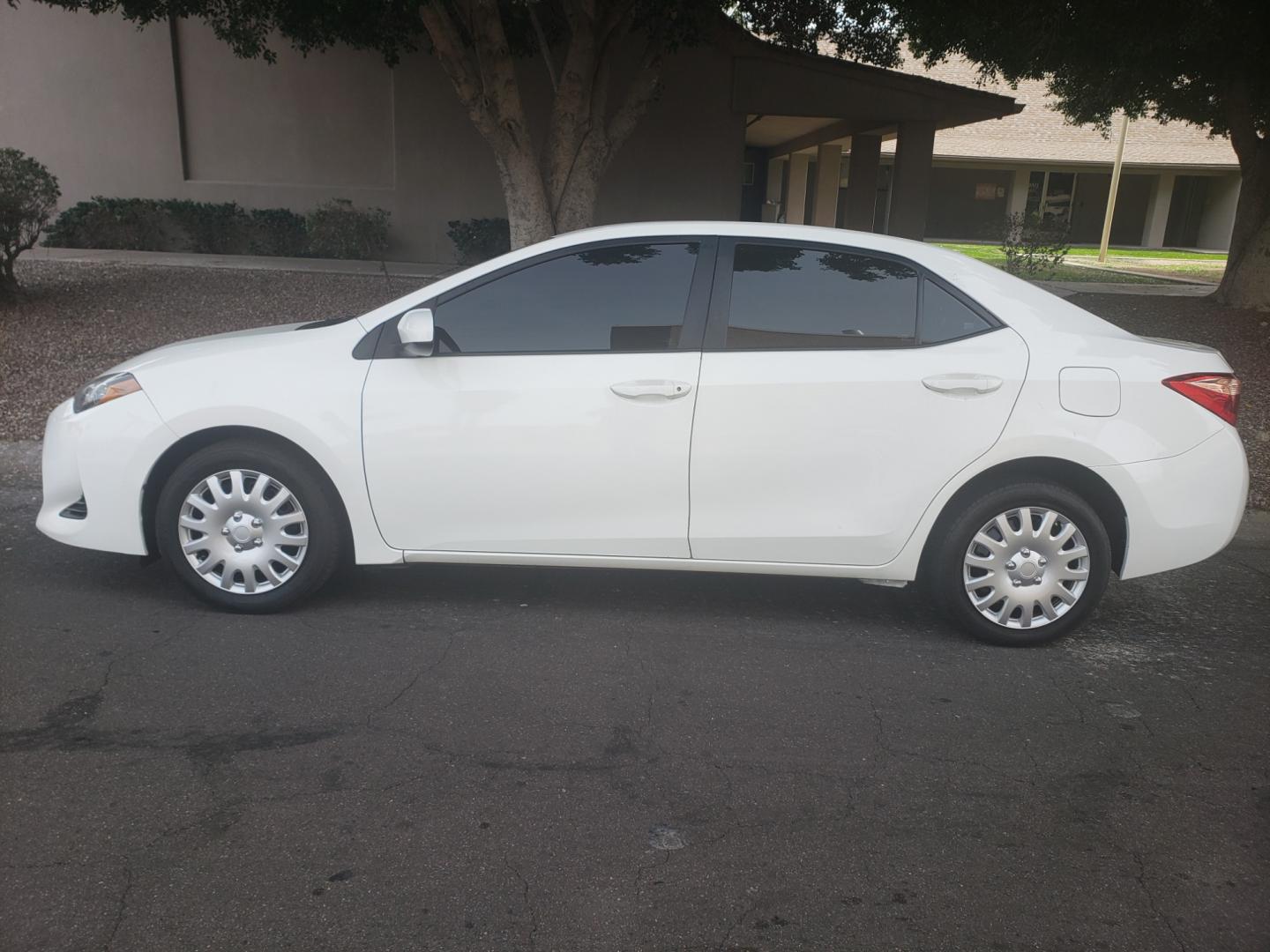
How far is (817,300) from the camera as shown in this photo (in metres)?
4.59

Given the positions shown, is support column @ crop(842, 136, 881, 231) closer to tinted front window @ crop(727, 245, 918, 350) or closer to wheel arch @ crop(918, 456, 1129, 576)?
tinted front window @ crop(727, 245, 918, 350)

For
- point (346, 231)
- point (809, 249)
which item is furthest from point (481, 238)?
point (809, 249)

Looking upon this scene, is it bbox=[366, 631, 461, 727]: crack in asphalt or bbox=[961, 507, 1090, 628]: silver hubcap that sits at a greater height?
bbox=[961, 507, 1090, 628]: silver hubcap

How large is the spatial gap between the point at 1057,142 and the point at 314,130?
87.5 ft

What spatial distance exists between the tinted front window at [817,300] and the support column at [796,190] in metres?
26.8

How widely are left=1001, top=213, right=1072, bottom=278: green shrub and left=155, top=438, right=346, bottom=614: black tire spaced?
1355 centimetres

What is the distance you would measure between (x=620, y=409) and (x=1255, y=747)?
8.94 ft

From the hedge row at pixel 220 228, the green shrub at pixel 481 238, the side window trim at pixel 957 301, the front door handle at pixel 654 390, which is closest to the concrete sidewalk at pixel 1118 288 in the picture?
the green shrub at pixel 481 238

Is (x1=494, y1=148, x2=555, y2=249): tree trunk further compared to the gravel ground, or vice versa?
(x1=494, y1=148, x2=555, y2=249): tree trunk

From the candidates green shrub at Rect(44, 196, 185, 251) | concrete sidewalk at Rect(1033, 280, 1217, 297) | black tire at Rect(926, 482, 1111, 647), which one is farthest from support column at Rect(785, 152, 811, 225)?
black tire at Rect(926, 482, 1111, 647)

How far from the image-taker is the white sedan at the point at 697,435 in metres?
4.43

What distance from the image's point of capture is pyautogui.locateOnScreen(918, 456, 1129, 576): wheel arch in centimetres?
449

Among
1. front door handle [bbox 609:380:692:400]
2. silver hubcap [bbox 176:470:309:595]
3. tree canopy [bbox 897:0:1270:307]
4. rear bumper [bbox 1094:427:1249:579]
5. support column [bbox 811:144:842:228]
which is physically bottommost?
silver hubcap [bbox 176:470:309:595]

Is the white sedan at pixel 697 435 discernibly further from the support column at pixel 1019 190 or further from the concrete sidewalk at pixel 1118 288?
the support column at pixel 1019 190
